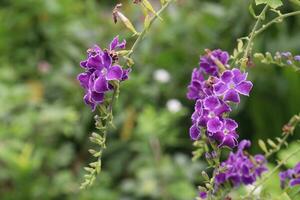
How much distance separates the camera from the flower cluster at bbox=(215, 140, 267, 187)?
122 centimetres

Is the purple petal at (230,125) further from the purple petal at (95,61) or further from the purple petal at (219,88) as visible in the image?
the purple petal at (95,61)

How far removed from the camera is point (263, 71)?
345cm

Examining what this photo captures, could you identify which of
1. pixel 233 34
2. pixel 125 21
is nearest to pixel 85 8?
pixel 233 34

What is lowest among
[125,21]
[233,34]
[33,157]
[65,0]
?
[125,21]

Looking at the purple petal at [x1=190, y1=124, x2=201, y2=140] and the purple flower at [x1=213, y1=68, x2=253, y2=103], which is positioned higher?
the purple flower at [x1=213, y1=68, x2=253, y2=103]

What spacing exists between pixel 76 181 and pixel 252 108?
103cm

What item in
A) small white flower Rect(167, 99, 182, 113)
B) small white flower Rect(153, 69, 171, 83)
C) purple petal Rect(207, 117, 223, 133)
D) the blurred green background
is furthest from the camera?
small white flower Rect(153, 69, 171, 83)

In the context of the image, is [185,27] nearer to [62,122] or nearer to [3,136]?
[62,122]

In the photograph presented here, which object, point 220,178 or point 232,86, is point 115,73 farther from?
point 220,178

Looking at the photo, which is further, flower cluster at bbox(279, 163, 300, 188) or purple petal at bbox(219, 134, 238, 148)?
flower cluster at bbox(279, 163, 300, 188)

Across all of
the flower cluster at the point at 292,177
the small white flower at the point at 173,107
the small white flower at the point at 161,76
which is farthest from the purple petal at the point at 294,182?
the small white flower at the point at 161,76

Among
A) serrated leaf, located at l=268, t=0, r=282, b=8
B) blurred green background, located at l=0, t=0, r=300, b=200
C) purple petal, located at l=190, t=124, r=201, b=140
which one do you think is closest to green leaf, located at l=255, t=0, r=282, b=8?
serrated leaf, located at l=268, t=0, r=282, b=8

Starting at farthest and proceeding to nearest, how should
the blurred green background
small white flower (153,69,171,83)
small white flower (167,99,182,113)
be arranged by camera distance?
small white flower (153,69,171,83) → small white flower (167,99,182,113) → the blurred green background

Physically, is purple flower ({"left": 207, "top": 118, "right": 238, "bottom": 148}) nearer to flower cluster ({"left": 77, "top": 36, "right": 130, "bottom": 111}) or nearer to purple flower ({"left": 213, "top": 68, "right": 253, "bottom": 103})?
purple flower ({"left": 213, "top": 68, "right": 253, "bottom": 103})
